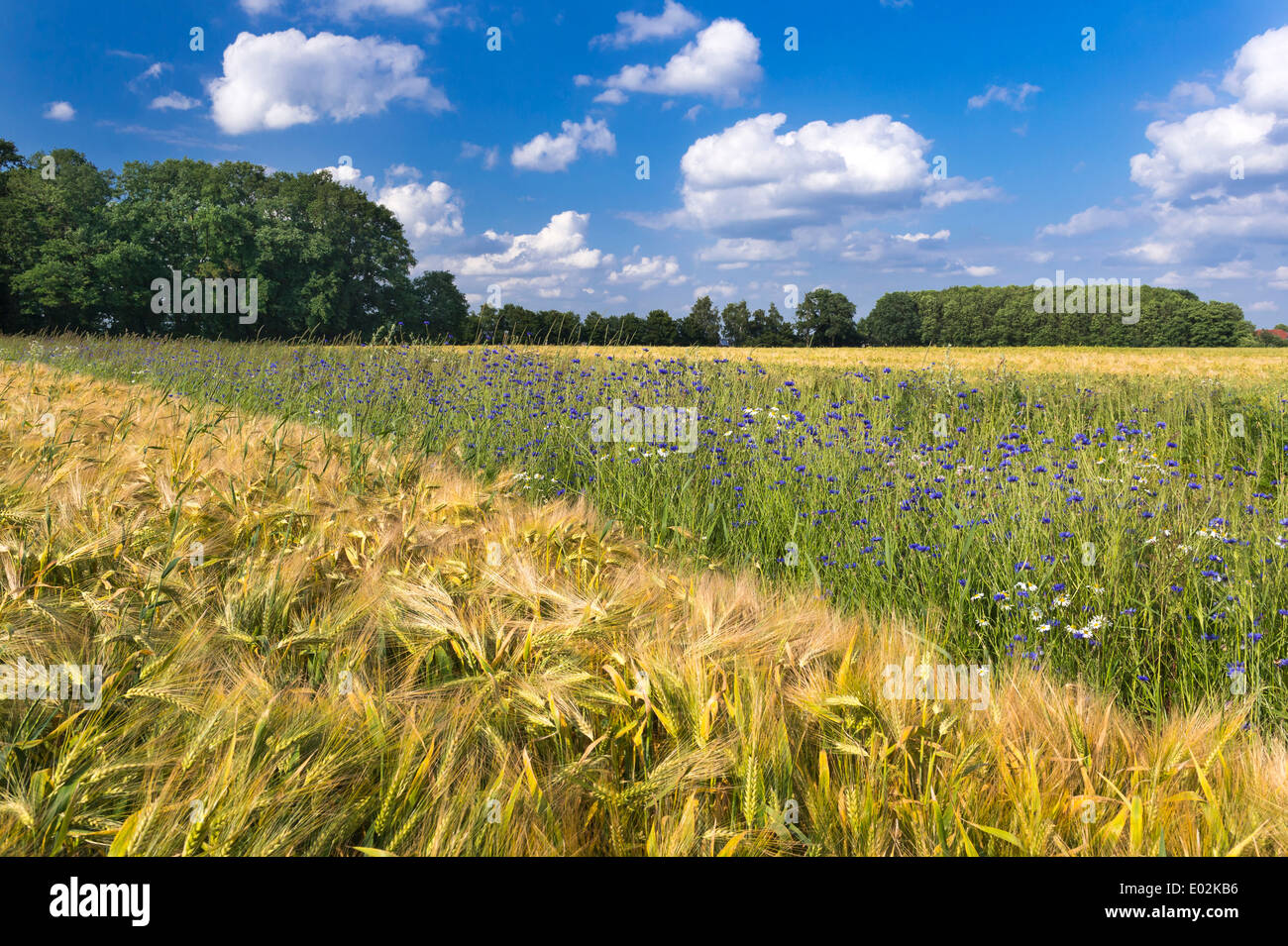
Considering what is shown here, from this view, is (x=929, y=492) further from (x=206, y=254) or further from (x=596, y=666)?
(x=206, y=254)

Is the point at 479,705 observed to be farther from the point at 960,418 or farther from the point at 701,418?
the point at 960,418

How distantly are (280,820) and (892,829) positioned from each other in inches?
43.4

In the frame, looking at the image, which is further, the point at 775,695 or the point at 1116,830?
the point at 775,695

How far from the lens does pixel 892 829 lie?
4.16 feet

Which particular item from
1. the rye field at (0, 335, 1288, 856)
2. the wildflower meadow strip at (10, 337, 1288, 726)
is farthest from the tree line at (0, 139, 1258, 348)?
the rye field at (0, 335, 1288, 856)

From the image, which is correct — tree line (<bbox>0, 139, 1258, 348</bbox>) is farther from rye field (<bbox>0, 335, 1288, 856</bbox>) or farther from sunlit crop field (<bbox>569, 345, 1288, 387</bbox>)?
rye field (<bbox>0, 335, 1288, 856</bbox>)

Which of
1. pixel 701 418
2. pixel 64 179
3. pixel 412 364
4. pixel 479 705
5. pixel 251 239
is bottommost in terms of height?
pixel 479 705

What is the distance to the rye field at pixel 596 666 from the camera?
1.19 metres

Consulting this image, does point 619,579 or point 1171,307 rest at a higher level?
point 1171,307

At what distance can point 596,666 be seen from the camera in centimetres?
165

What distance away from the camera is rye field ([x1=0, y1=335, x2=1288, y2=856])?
1.19 meters

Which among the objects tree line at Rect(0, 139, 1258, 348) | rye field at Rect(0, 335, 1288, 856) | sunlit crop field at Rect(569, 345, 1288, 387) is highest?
tree line at Rect(0, 139, 1258, 348)

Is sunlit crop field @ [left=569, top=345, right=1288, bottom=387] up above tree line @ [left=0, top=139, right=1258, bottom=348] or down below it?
below
